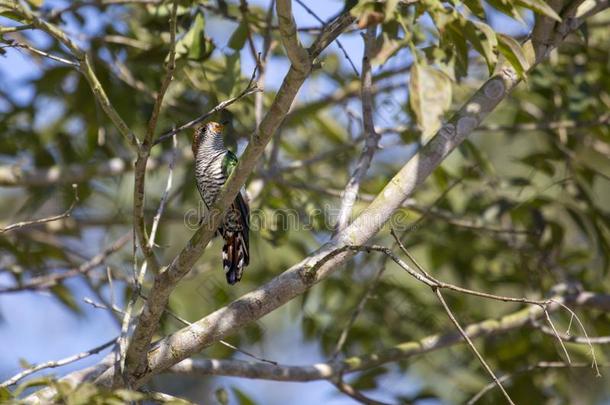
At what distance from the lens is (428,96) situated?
120 inches

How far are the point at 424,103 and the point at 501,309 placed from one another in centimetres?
622

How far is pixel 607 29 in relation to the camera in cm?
608

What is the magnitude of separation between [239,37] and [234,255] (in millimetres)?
1150

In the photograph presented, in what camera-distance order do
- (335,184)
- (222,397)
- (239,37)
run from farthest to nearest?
(335,184) → (239,37) → (222,397)

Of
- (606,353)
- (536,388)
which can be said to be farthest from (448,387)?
(536,388)

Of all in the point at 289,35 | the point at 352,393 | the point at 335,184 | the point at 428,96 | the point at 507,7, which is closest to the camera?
the point at 289,35

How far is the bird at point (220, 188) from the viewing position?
4238mm

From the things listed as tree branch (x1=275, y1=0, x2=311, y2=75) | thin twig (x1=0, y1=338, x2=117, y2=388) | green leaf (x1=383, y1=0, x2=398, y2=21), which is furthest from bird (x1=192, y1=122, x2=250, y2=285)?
green leaf (x1=383, y1=0, x2=398, y2=21)

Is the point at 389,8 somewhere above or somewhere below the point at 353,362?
above

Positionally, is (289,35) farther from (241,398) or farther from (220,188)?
(241,398)

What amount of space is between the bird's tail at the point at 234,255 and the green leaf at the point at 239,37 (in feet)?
3.17

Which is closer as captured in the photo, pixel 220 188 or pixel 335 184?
pixel 220 188

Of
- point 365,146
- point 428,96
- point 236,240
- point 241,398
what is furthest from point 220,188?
point 428,96

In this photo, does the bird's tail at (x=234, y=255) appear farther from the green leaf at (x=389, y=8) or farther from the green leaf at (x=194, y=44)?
the green leaf at (x=389, y=8)
